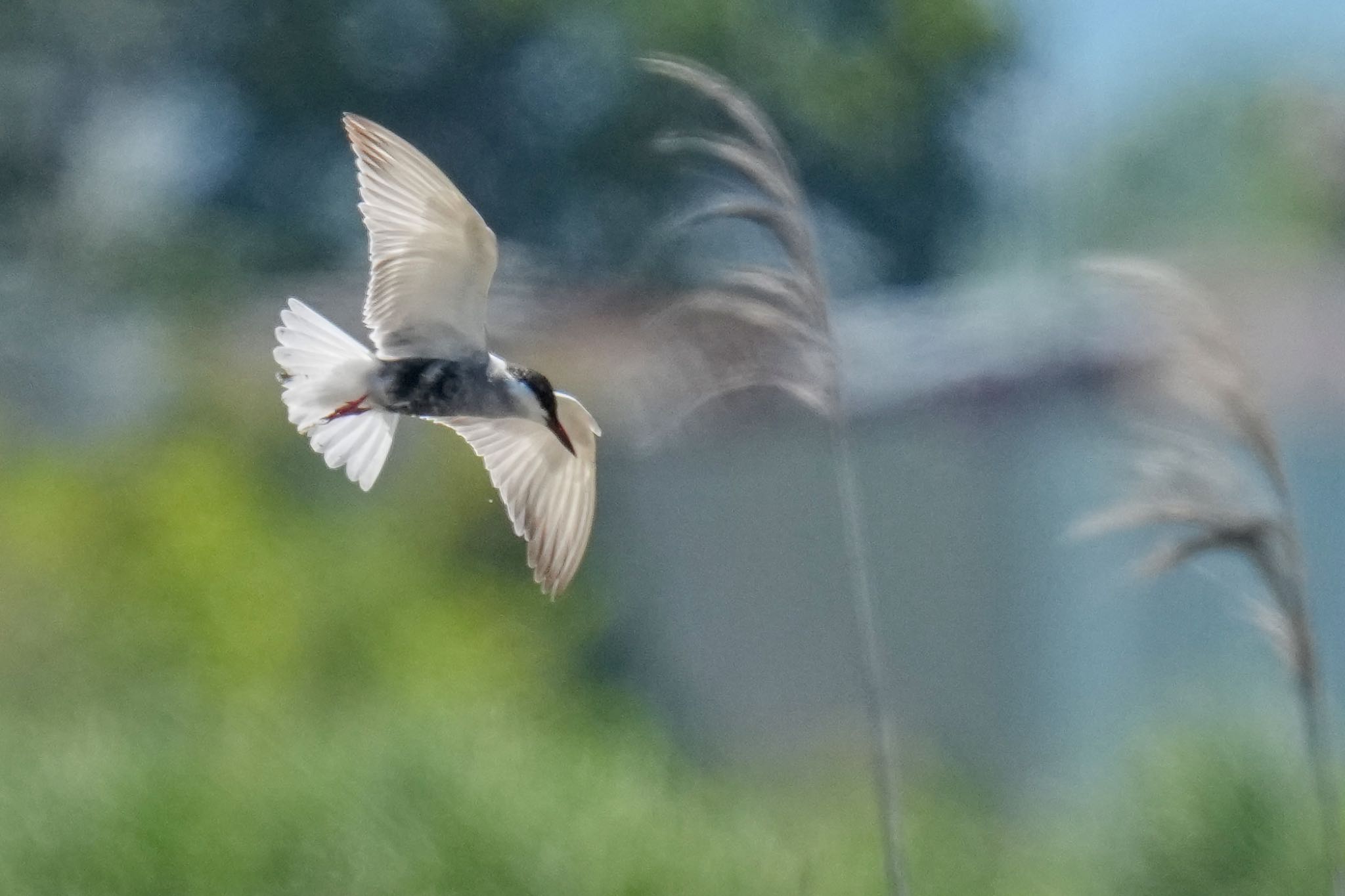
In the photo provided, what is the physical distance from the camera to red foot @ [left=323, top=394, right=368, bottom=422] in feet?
8.11

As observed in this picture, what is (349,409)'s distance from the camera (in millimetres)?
2473

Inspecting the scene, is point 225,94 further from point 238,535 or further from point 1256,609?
point 1256,609

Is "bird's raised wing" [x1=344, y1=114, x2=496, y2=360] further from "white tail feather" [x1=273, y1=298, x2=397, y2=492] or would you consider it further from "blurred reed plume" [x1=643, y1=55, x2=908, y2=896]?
"blurred reed plume" [x1=643, y1=55, x2=908, y2=896]

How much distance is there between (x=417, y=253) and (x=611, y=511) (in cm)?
812

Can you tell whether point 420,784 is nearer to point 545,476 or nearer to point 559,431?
point 545,476

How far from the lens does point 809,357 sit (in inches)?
104

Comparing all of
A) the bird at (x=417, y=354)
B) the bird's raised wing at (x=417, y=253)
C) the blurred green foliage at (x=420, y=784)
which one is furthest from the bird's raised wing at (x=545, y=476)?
the blurred green foliage at (x=420, y=784)

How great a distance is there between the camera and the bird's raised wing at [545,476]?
254 centimetres

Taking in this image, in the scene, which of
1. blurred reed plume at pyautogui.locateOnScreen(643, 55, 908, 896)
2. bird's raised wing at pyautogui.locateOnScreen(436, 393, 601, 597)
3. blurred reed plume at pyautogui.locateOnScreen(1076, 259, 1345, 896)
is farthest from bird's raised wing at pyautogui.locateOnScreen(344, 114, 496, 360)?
blurred reed plume at pyautogui.locateOnScreen(1076, 259, 1345, 896)

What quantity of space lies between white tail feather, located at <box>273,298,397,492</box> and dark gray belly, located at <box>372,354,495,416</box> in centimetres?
4

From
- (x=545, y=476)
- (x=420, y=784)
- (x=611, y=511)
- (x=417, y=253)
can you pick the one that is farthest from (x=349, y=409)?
(x=611, y=511)

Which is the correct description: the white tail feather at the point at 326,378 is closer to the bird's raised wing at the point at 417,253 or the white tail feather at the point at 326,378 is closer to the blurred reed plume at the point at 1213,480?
the bird's raised wing at the point at 417,253

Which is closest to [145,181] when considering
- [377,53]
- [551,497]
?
[377,53]

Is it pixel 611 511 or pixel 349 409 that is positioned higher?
pixel 349 409
